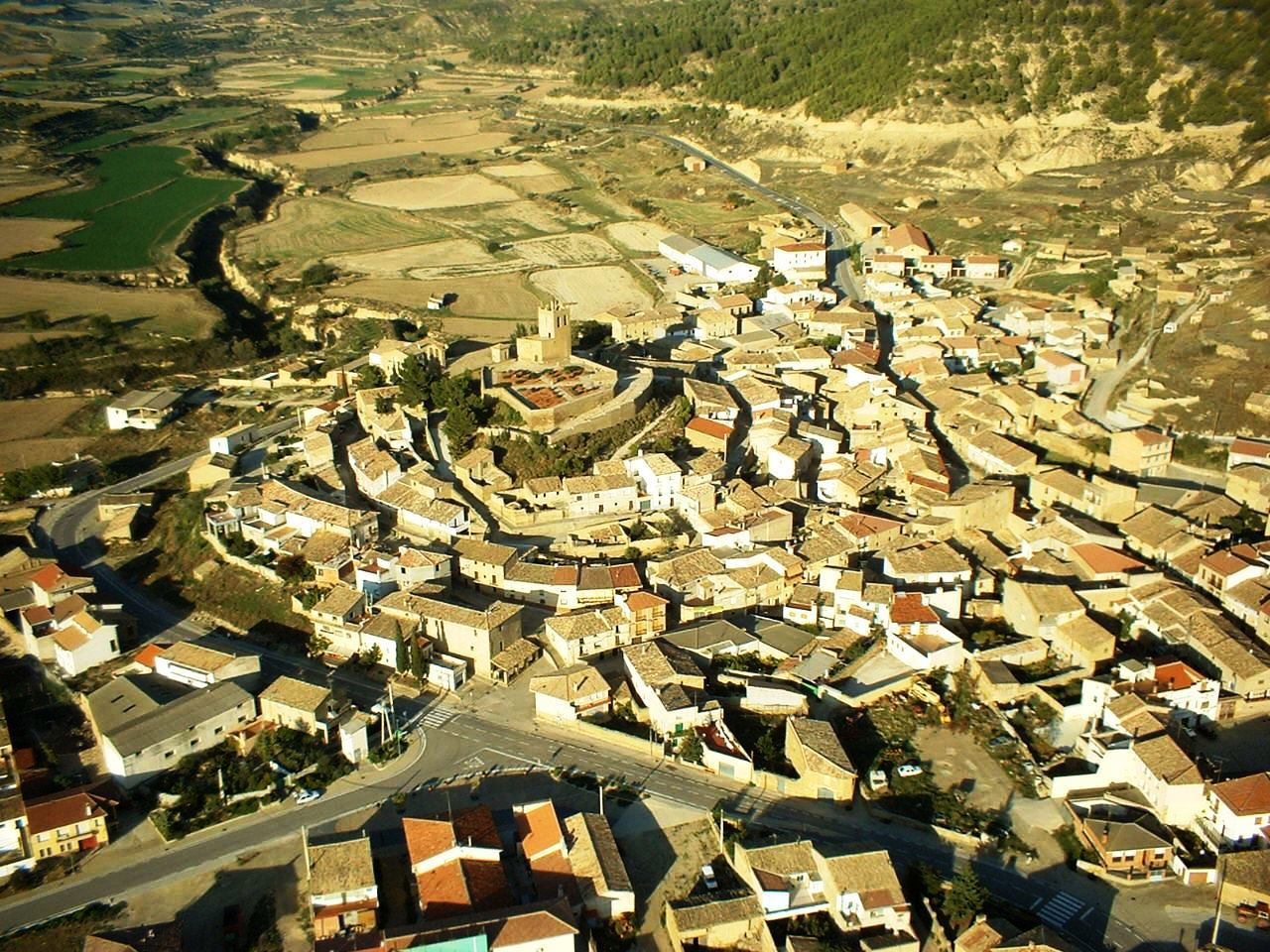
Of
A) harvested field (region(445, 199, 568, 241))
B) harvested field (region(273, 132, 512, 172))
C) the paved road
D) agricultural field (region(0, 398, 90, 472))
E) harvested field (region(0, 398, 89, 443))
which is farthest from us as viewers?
harvested field (region(273, 132, 512, 172))

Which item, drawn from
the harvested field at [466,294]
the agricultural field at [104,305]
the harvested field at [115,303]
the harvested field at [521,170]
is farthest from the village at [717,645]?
the harvested field at [521,170]

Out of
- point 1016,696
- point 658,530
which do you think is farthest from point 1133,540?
point 658,530

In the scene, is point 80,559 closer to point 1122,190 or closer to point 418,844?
point 418,844

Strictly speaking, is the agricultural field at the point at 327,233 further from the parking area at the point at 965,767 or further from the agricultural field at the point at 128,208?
the parking area at the point at 965,767

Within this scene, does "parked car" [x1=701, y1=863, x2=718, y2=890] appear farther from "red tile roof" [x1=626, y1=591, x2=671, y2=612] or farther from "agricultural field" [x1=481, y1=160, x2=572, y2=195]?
"agricultural field" [x1=481, y1=160, x2=572, y2=195]

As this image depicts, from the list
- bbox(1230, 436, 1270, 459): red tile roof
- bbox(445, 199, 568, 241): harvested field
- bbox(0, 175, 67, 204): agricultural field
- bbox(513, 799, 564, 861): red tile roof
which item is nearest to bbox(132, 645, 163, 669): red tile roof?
bbox(513, 799, 564, 861): red tile roof

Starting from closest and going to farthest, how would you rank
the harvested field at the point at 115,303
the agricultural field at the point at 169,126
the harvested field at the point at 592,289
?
the harvested field at the point at 592,289 < the harvested field at the point at 115,303 < the agricultural field at the point at 169,126
